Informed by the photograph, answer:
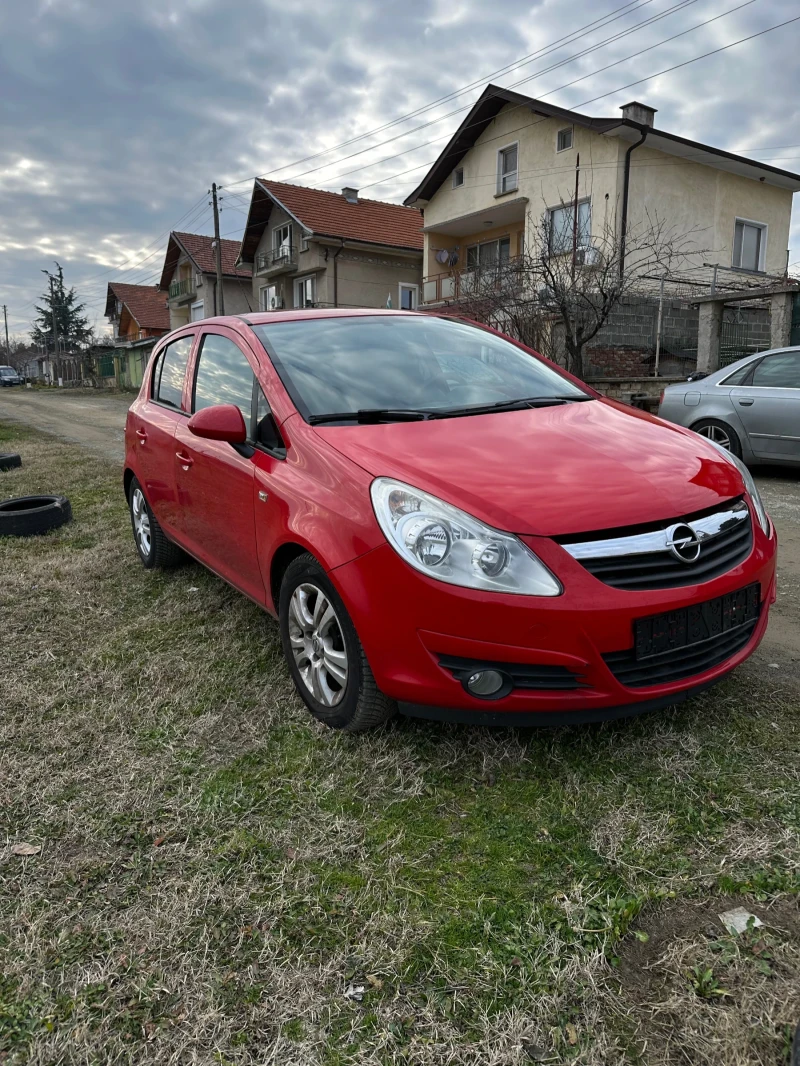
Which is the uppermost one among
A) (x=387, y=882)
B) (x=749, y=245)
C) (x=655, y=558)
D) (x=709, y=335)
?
(x=749, y=245)

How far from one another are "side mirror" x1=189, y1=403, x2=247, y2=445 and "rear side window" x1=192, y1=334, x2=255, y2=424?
123mm

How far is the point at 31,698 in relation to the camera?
3162 millimetres

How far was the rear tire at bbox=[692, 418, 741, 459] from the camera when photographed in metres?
7.75

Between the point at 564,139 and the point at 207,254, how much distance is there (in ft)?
83.0

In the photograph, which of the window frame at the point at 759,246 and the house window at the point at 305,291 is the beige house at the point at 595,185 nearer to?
the window frame at the point at 759,246

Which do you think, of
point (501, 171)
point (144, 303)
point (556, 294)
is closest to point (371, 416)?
point (556, 294)

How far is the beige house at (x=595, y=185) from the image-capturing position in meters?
19.8

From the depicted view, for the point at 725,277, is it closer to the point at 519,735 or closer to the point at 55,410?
the point at 55,410

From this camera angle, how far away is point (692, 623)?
237 centimetres

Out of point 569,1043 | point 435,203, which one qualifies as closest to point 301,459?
point 569,1043

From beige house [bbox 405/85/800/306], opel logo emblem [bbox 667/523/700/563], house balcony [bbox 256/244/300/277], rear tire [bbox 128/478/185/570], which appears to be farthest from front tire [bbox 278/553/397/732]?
house balcony [bbox 256/244/300/277]

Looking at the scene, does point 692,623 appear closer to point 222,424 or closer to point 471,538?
point 471,538

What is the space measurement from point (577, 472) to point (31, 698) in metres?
2.44

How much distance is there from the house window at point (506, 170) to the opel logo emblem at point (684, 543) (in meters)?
23.6
